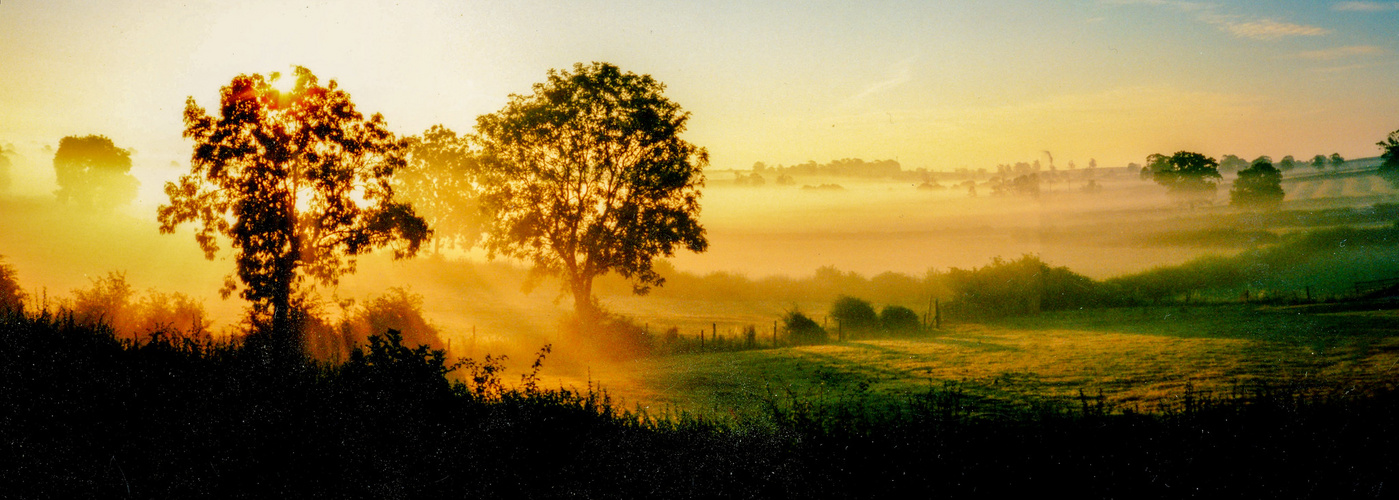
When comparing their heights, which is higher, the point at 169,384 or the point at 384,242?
the point at 384,242

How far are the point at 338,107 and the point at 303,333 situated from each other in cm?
925

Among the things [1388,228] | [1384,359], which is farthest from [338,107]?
[1388,228]

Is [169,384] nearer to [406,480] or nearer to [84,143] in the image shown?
[406,480]

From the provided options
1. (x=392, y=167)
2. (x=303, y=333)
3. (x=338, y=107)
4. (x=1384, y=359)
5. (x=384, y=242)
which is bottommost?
(x=1384, y=359)

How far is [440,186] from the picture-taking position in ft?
200

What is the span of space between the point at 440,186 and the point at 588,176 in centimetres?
2727

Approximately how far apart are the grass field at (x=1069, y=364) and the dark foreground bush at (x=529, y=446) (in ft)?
12.1

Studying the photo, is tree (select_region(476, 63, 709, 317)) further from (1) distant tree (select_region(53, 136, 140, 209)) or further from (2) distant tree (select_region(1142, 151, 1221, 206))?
(2) distant tree (select_region(1142, 151, 1221, 206))

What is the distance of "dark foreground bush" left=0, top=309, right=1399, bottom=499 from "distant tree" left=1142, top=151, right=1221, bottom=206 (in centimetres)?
8919

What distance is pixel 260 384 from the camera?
41.3ft

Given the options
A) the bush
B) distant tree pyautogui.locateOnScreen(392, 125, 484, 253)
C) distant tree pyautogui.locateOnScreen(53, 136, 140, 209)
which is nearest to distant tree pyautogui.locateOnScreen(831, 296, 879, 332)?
the bush

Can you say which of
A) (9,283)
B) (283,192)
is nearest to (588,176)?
(283,192)

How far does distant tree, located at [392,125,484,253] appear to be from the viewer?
56.9 meters

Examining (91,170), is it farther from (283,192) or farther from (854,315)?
(854,315)
